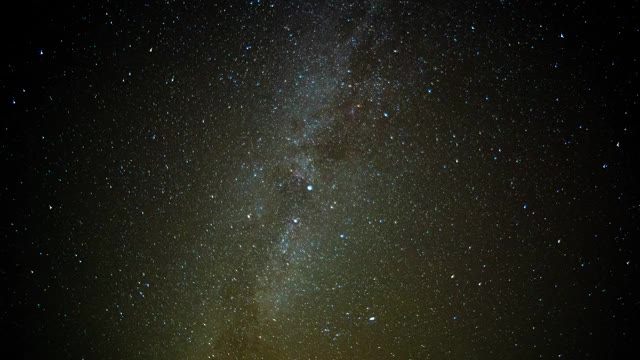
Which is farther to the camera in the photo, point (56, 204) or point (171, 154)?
point (56, 204)

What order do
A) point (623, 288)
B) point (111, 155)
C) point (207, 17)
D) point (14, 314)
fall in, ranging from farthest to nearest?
point (14, 314) < point (623, 288) < point (111, 155) < point (207, 17)

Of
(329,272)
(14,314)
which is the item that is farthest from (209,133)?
(14,314)

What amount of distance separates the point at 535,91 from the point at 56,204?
1.55 m

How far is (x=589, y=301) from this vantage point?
994mm

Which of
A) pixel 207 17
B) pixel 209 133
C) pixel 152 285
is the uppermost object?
pixel 207 17

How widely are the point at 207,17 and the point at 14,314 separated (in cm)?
135

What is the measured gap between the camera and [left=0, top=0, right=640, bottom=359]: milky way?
0.78 metres

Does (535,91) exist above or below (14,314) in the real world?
above

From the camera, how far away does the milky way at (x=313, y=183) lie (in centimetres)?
78

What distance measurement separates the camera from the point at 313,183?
82 cm

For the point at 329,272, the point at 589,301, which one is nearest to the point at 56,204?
the point at 329,272

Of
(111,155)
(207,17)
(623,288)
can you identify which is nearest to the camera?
(207,17)

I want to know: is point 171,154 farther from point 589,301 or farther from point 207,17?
point 589,301

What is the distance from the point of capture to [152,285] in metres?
0.95
